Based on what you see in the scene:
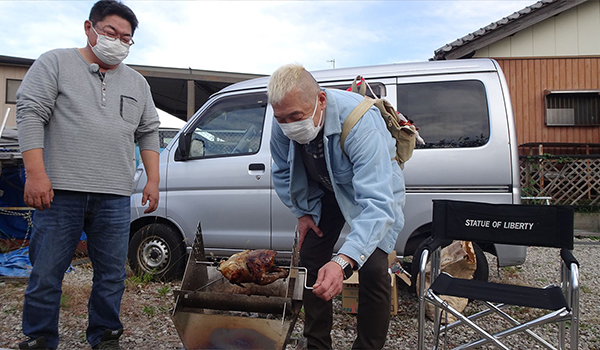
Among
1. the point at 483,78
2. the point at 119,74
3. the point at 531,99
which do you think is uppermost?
the point at 531,99

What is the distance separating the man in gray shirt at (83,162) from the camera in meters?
2.06

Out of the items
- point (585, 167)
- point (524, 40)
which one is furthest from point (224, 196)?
point (524, 40)

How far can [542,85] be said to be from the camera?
30.3 feet

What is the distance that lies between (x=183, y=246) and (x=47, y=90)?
238cm

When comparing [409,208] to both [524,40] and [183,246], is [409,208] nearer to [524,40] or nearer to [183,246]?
[183,246]

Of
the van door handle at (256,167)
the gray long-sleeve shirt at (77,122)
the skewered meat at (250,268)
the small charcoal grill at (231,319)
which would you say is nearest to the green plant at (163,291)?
the van door handle at (256,167)

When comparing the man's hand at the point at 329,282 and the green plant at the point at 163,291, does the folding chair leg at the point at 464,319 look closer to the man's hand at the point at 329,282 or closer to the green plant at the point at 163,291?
the man's hand at the point at 329,282

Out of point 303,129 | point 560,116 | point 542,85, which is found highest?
point 542,85

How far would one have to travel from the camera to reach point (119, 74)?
242 centimetres

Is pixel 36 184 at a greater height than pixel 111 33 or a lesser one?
lesser

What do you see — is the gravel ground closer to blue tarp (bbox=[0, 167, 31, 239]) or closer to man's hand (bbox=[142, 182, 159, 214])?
man's hand (bbox=[142, 182, 159, 214])

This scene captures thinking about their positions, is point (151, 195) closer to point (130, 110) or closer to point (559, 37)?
point (130, 110)

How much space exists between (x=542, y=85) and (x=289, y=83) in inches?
379

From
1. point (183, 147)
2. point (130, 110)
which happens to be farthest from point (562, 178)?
point (130, 110)
